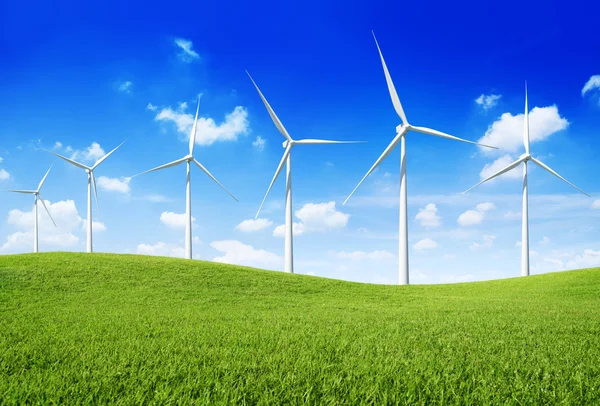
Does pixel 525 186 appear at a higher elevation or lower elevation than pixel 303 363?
higher

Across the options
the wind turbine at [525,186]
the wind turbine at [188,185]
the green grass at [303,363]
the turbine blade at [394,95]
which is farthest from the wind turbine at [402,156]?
the green grass at [303,363]

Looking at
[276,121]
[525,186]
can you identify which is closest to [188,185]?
[276,121]

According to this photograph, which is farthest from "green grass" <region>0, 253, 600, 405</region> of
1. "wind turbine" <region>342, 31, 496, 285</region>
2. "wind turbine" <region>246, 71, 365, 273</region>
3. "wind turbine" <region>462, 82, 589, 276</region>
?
"wind turbine" <region>462, 82, 589, 276</region>

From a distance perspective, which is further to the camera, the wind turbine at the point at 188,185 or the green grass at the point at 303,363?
the wind turbine at the point at 188,185

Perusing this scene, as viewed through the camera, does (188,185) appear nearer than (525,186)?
No

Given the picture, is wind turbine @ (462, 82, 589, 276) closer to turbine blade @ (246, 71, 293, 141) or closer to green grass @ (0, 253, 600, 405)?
turbine blade @ (246, 71, 293, 141)

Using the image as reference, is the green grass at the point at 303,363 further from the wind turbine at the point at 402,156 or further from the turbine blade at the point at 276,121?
the turbine blade at the point at 276,121

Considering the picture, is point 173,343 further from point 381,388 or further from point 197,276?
point 197,276

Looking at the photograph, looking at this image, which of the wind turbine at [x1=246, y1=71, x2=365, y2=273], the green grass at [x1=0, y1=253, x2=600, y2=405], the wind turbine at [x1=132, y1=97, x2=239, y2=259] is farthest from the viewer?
the wind turbine at [x1=132, y1=97, x2=239, y2=259]

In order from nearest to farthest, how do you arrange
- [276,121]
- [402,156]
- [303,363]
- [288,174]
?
[303,363] < [402,156] < [288,174] < [276,121]

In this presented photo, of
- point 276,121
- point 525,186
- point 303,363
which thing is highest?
point 276,121

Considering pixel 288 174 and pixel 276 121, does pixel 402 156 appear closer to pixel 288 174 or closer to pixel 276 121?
pixel 288 174

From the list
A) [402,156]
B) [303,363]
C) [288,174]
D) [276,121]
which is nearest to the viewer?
[303,363]

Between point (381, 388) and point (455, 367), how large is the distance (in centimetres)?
165
